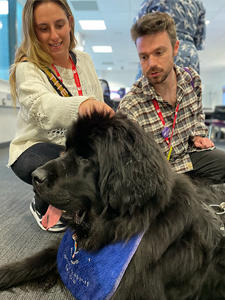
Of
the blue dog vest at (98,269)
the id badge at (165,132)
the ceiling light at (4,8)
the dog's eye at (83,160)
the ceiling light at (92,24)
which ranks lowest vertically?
the blue dog vest at (98,269)

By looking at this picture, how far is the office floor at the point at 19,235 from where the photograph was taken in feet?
4.23

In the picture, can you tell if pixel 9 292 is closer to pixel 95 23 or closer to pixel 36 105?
pixel 36 105

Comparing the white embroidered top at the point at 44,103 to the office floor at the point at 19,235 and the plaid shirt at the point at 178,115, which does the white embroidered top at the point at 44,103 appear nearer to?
the plaid shirt at the point at 178,115

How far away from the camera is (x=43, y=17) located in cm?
170

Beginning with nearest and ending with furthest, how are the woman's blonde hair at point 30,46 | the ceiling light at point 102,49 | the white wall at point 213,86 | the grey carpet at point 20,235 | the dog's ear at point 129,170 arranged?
1. the dog's ear at point 129,170
2. the grey carpet at point 20,235
3. the woman's blonde hair at point 30,46
4. the ceiling light at point 102,49
5. the white wall at point 213,86

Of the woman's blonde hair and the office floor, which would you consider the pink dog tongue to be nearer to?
the office floor

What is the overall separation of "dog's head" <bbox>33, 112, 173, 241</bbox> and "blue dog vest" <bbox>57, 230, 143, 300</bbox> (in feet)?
0.46

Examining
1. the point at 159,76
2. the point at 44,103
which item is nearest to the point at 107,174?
the point at 44,103

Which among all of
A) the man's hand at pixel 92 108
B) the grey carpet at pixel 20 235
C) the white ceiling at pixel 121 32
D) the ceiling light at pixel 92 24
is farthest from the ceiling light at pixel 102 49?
the man's hand at pixel 92 108

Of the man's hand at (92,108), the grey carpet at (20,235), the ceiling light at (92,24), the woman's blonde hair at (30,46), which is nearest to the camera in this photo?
the man's hand at (92,108)

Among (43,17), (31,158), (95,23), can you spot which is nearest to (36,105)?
(31,158)

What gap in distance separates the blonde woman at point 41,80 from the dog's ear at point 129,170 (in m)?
0.48

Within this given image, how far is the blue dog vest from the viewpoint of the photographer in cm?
101

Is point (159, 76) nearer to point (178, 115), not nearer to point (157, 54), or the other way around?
point (157, 54)
